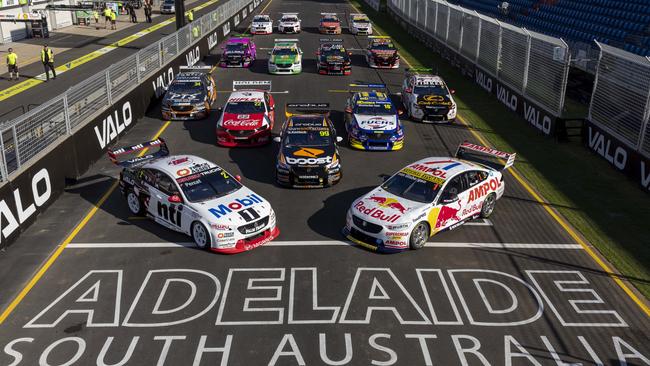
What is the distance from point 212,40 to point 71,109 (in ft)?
85.2

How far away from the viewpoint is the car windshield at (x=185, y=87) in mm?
25297

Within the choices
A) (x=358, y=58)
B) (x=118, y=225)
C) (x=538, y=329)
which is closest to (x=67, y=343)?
(x=118, y=225)

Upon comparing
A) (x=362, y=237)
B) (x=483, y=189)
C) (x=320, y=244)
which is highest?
(x=483, y=189)

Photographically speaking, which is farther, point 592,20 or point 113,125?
point 592,20

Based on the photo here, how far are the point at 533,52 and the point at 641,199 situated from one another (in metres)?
10.9

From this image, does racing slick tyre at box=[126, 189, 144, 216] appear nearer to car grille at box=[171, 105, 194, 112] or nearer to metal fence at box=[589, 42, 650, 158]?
car grille at box=[171, 105, 194, 112]

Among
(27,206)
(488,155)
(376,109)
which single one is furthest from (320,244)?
(376,109)

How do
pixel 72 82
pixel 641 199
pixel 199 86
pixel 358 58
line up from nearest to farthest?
pixel 641 199, pixel 199 86, pixel 72 82, pixel 358 58

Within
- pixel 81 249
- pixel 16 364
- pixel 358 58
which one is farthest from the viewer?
pixel 358 58

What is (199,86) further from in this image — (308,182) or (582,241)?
(582,241)

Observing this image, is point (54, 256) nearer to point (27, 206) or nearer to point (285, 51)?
point (27, 206)

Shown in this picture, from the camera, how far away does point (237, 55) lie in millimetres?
36156

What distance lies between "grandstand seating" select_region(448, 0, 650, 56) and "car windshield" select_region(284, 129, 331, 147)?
18.8 m

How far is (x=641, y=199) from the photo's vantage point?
17.3m
